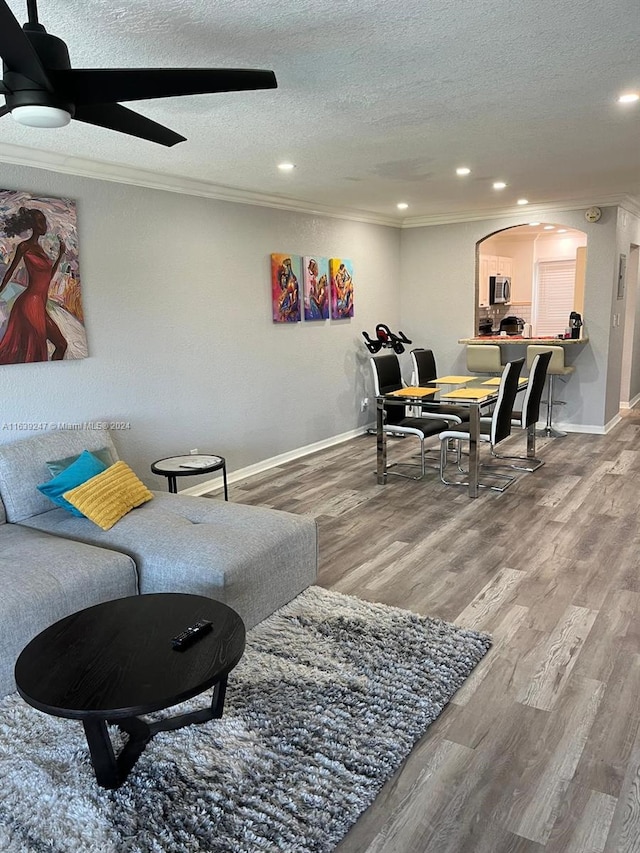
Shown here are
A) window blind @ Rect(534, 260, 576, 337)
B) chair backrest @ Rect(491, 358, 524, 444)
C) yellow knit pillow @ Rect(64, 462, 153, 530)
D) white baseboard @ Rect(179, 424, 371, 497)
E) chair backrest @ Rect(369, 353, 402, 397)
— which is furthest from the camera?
window blind @ Rect(534, 260, 576, 337)

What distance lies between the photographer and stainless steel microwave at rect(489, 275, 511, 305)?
30.4 ft

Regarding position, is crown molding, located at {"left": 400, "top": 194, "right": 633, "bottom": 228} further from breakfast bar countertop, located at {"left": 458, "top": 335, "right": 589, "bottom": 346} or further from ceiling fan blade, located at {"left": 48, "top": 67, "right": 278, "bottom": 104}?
ceiling fan blade, located at {"left": 48, "top": 67, "right": 278, "bottom": 104}

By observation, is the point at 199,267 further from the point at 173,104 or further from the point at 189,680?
the point at 189,680

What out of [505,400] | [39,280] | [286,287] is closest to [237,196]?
[286,287]

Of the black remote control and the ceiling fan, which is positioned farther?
the black remote control

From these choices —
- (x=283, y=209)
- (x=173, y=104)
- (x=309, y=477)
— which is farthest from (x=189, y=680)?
(x=283, y=209)

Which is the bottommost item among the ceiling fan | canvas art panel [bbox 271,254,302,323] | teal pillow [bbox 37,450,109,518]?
teal pillow [bbox 37,450,109,518]

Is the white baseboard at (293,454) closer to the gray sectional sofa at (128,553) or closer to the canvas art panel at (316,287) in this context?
the canvas art panel at (316,287)

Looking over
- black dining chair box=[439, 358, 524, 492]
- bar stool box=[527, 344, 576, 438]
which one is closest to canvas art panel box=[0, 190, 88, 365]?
black dining chair box=[439, 358, 524, 492]

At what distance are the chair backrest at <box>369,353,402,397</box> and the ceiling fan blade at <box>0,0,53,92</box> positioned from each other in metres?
4.11

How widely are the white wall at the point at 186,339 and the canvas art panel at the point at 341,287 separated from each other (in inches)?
4.8

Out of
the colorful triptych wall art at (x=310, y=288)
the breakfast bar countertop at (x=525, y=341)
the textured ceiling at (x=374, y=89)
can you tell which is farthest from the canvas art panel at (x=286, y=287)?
the breakfast bar countertop at (x=525, y=341)

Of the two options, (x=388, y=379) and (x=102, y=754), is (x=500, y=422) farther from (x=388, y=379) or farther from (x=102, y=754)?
(x=102, y=754)

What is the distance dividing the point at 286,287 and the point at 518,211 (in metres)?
2.88
